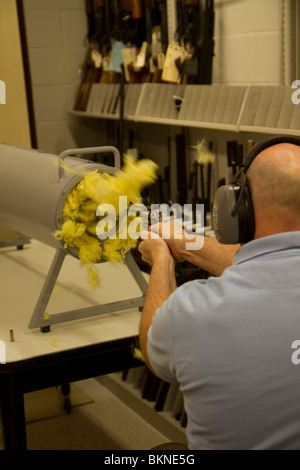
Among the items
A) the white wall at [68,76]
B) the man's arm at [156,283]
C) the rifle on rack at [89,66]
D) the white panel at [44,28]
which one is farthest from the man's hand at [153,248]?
the white panel at [44,28]

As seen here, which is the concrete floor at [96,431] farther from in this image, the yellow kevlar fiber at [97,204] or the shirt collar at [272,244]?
the shirt collar at [272,244]

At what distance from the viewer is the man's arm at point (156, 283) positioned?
147 centimetres

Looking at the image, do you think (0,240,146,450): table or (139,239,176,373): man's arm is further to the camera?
(0,240,146,450): table

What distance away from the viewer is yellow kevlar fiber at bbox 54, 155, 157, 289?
1.93m

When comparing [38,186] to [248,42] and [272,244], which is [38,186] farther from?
[248,42]

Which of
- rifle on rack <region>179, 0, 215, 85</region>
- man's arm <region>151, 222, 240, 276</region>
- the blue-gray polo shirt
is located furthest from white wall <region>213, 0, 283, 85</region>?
the blue-gray polo shirt

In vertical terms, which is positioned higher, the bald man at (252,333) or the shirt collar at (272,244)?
the shirt collar at (272,244)

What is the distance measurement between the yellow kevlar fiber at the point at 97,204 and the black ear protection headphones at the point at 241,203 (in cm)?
60

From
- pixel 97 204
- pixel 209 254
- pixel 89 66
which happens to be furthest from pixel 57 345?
pixel 89 66

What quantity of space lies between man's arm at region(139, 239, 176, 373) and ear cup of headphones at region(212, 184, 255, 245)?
0.19 metres

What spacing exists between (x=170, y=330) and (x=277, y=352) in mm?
214

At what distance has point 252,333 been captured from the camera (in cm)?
116

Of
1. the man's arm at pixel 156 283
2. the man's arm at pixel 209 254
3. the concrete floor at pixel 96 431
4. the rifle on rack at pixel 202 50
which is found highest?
the rifle on rack at pixel 202 50

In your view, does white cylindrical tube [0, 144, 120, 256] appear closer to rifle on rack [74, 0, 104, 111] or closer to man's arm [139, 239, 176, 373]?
man's arm [139, 239, 176, 373]
